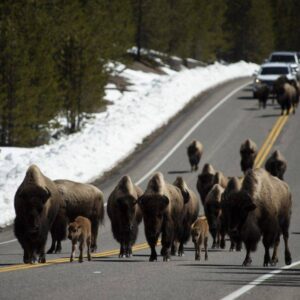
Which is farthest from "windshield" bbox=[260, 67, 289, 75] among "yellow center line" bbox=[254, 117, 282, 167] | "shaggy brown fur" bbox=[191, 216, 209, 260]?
"shaggy brown fur" bbox=[191, 216, 209, 260]

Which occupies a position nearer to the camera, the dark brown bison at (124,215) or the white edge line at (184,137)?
the dark brown bison at (124,215)

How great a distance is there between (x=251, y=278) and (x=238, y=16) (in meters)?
116

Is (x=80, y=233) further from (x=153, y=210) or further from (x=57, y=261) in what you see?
(x=153, y=210)

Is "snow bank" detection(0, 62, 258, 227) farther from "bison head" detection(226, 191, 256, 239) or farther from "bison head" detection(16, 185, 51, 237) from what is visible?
"bison head" detection(226, 191, 256, 239)

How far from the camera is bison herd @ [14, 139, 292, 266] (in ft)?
57.5

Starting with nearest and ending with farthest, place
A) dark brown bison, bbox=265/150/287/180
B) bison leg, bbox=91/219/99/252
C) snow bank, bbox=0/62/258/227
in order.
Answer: bison leg, bbox=91/219/99/252 < dark brown bison, bbox=265/150/287/180 < snow bank, bbox=0/62/258/227

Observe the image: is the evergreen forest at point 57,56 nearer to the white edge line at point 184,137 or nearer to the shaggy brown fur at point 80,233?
the white edge line at point 184,137

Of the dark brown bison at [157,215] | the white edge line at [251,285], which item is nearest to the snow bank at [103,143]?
the dark brown bison at [157,215]

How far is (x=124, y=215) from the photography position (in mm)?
20016

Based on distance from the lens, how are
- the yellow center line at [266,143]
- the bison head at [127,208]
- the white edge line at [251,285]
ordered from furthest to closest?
A: the yellow center line at [266,143]
the bison head at [127,208]
the white edge line at [251,285]

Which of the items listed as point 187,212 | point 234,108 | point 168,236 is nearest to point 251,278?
point 168,236

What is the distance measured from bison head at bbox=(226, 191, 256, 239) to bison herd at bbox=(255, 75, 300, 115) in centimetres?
3170

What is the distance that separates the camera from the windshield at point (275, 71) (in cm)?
5675

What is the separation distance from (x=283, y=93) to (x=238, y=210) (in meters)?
32.3
